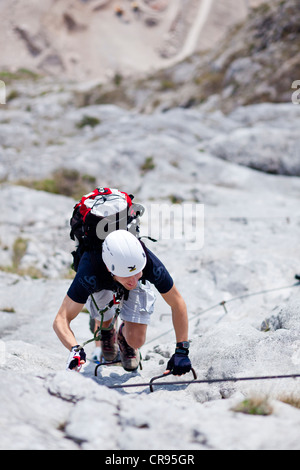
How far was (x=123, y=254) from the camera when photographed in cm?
327

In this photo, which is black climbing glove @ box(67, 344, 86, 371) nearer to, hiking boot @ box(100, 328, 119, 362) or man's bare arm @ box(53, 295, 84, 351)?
man's bare arm @ box(53, 295, 84, 351)

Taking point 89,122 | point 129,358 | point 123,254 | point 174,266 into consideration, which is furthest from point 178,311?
point 89,122

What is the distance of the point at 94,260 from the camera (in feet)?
11.7

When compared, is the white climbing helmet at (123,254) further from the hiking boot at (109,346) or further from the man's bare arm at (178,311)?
the hiking boot at (109,346)

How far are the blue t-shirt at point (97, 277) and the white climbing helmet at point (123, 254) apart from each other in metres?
0.14

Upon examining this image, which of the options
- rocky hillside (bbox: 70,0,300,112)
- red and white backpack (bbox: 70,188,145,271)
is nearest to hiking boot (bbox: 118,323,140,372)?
red and white backpack (bbox: 70,188,145,271)

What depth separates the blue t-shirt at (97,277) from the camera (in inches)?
132

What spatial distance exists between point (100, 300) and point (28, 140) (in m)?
16.6

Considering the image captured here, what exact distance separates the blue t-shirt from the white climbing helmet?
5.6 inches

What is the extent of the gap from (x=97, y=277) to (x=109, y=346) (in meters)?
1.40

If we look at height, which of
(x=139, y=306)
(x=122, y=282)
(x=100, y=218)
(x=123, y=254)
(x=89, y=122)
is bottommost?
(x=139, y=306)

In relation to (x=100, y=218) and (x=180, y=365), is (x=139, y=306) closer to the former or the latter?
(x=180, y=365)

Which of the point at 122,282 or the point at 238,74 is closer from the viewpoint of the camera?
the point at 122,282
